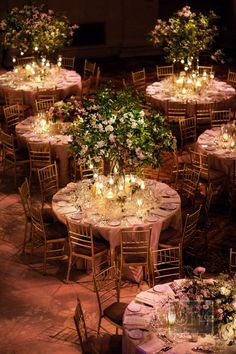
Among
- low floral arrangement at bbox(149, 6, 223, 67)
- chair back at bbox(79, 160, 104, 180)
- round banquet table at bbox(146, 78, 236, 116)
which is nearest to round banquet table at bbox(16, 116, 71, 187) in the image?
chair back at bbox(79, 160, 104, 180)

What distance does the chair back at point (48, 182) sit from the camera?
32.4 feet

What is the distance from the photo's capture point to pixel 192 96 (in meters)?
12.6

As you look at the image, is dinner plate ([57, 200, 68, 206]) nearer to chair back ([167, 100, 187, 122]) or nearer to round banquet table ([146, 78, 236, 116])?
chair back ([167, 100, 187, 122])

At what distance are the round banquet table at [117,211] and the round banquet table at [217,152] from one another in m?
1.51

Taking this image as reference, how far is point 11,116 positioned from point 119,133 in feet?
15.9

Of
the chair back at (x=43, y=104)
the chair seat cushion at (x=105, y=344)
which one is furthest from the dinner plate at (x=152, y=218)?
the chair back at (x=43, y=104)

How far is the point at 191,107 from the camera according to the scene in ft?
40.6

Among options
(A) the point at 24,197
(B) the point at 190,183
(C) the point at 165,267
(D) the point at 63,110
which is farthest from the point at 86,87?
(C) the point at 165,267

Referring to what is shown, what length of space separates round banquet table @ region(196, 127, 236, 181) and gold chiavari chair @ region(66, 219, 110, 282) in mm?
2634

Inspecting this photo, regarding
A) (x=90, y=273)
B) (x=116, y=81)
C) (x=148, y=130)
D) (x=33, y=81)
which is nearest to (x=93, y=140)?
(x=148, y=130)

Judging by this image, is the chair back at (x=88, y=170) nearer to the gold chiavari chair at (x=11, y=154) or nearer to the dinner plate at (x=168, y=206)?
the dinner plate at (x=168, y=206)

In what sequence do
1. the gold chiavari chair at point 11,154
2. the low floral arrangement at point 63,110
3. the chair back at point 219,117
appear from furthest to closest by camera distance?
the chair back at point 219,117
the gold chiavari chair at point 11,154
the low floral arrangement at point 63,110

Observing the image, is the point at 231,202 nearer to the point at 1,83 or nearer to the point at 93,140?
the point at 93,140

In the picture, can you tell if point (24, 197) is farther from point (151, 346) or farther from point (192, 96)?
point (192, 96)
